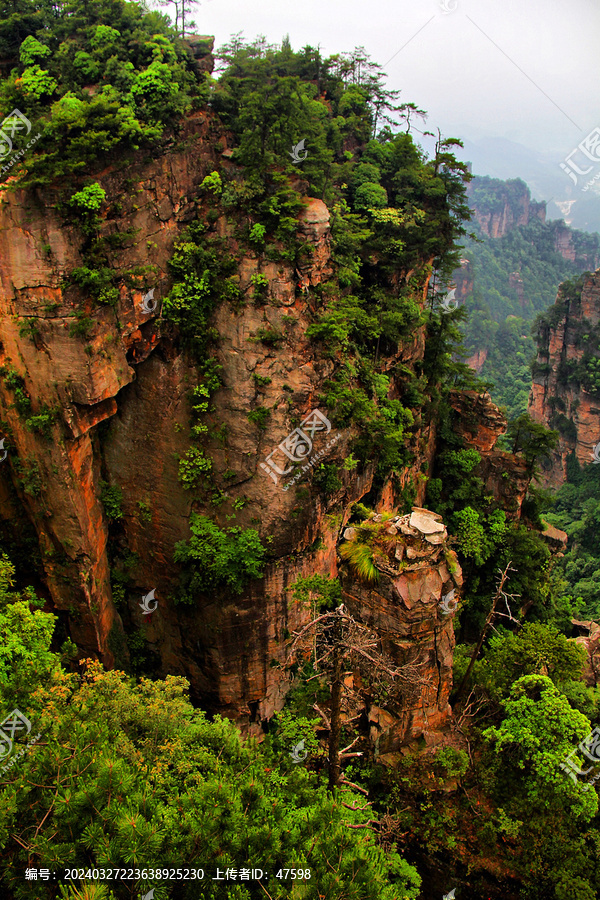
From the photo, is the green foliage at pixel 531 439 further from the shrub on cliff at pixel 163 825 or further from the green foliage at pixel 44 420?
the shrub on cliff at pixel 163 825

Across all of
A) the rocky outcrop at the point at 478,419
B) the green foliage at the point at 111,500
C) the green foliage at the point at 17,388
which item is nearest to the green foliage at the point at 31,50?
the green foliage at the point at 17,388

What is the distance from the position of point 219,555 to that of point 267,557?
1.39m

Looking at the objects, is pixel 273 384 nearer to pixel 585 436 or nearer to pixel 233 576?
pixel 233 576

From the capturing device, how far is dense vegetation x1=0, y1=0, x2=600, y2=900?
288 inches

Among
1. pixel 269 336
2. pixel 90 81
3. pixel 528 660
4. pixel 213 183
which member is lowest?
pixel 528 660

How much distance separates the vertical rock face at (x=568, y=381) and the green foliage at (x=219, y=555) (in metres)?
38.8

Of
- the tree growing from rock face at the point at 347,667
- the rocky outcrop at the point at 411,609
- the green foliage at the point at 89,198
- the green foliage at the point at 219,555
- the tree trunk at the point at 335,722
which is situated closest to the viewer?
the tree trunk at the point at 335,722

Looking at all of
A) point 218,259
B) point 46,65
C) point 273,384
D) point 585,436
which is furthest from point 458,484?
point 585,436

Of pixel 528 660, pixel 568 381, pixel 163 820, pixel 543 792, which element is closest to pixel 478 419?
pixel 528 660

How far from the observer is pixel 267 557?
17828 mm

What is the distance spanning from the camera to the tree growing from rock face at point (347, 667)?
924cm

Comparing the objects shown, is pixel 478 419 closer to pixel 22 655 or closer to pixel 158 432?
pixel 158 432

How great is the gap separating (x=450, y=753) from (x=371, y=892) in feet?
19.1

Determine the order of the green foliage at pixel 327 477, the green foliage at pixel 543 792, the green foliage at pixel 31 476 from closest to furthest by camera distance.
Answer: the green foliage at pixel 543 792 → the green foliage at pixel 31 476 → the green foliage at pixel 327 477
